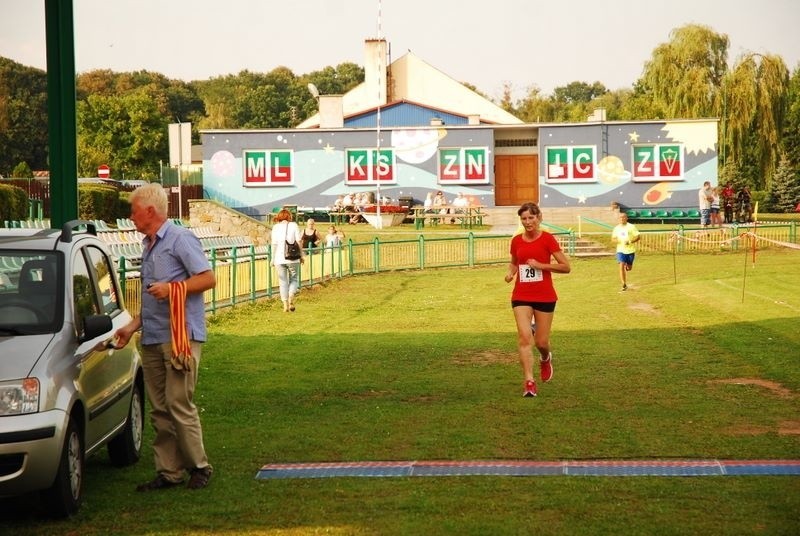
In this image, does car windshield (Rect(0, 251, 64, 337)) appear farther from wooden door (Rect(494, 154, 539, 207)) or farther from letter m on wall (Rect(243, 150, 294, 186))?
wooden door (Rect(494, 154, 539, 207))

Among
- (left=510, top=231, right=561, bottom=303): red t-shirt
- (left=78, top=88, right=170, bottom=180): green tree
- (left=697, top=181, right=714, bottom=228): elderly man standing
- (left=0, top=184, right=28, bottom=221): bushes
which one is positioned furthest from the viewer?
(left=78, top=88, right=170, bottom=180): green tree

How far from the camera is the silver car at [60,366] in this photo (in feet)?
22.8

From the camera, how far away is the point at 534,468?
862 centimetres

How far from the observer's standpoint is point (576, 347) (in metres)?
16.9

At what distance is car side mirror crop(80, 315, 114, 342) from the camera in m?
7.70

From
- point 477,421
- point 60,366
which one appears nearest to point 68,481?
point 60,366

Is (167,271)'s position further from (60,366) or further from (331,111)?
(331,111)

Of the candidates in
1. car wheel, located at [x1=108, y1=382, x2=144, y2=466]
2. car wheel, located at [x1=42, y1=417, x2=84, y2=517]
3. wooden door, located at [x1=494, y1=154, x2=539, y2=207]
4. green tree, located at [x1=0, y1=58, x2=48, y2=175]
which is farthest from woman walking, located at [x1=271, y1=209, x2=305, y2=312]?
green tree, located at [x1=0, y1=58, x2=48, y2=175]

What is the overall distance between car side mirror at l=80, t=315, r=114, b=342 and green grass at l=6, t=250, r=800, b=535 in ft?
3.38

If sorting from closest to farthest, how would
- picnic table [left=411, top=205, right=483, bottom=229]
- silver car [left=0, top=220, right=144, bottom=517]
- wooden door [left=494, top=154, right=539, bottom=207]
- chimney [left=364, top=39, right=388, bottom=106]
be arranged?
silver car [left=0, top=220, right=144, bottom=517]
picnic table [left=411, top=205, right=483, bottom=229]
wooden door [left=494, top=154, right=539, bottom=207]
chimney [left=364, top=39, right=388, bottom=106]

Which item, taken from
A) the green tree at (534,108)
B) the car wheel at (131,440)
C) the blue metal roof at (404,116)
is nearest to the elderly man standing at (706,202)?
the blue metal roof at (404,116)

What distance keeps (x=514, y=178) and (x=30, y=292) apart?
5111 centimetres

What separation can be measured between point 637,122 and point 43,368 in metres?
51.2

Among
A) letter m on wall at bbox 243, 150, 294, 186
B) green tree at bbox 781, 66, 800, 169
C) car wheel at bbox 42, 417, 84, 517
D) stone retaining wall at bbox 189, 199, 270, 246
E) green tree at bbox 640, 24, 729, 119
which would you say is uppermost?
green tree at bbox 640, 24, 729, 119
